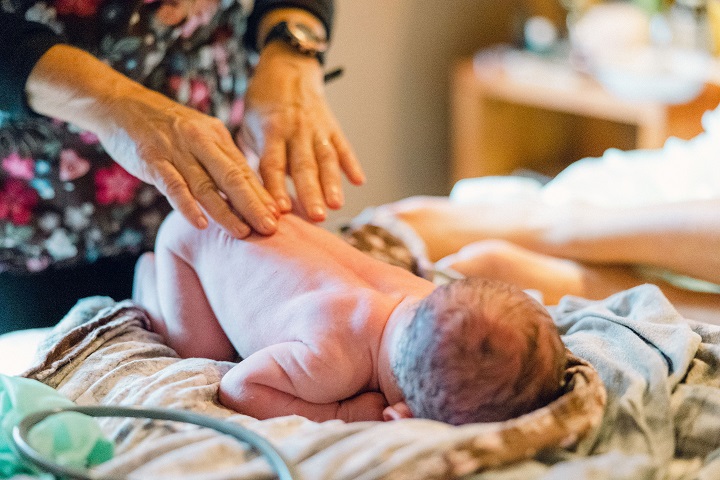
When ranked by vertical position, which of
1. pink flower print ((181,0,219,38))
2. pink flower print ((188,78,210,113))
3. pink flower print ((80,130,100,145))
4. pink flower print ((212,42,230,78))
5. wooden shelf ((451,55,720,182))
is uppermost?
pink flower print ((181,0,219,38))

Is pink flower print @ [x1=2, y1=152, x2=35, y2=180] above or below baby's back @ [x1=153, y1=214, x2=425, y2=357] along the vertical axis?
above

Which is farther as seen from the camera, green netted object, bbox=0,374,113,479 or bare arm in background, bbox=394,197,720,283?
bare arm in background, bbox=394,197,720,283

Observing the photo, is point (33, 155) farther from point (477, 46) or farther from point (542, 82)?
point (477, 46)

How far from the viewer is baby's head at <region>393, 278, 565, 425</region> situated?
0.79 m

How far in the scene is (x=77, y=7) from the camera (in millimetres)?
1193

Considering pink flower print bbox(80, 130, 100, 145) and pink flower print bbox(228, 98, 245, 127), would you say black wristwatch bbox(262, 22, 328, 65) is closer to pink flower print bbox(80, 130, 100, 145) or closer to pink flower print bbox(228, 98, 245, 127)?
pink flower print bbox(228, 98, 245, 127)

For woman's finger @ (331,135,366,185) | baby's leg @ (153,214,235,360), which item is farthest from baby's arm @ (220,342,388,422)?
woman's finger @ (331,135,366,185)

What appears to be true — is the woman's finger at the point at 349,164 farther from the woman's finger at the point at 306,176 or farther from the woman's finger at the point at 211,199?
the woman's finger at the point at 211,199

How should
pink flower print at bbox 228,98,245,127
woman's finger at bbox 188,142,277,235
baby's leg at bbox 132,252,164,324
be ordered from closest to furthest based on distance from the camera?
woman's finger at bbox 188,142,277,235, baby's leg at bbox 132,252,164,324, pink flower print at bbox 228,98,245,127

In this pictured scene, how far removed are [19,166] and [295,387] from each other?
2.08 ft

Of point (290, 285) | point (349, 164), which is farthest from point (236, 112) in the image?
point (290, 285)

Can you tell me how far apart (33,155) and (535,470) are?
3.02 ft

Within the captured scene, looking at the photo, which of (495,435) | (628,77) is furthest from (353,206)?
(495,435)

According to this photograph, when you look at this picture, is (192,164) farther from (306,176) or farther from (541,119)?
(541,119)
